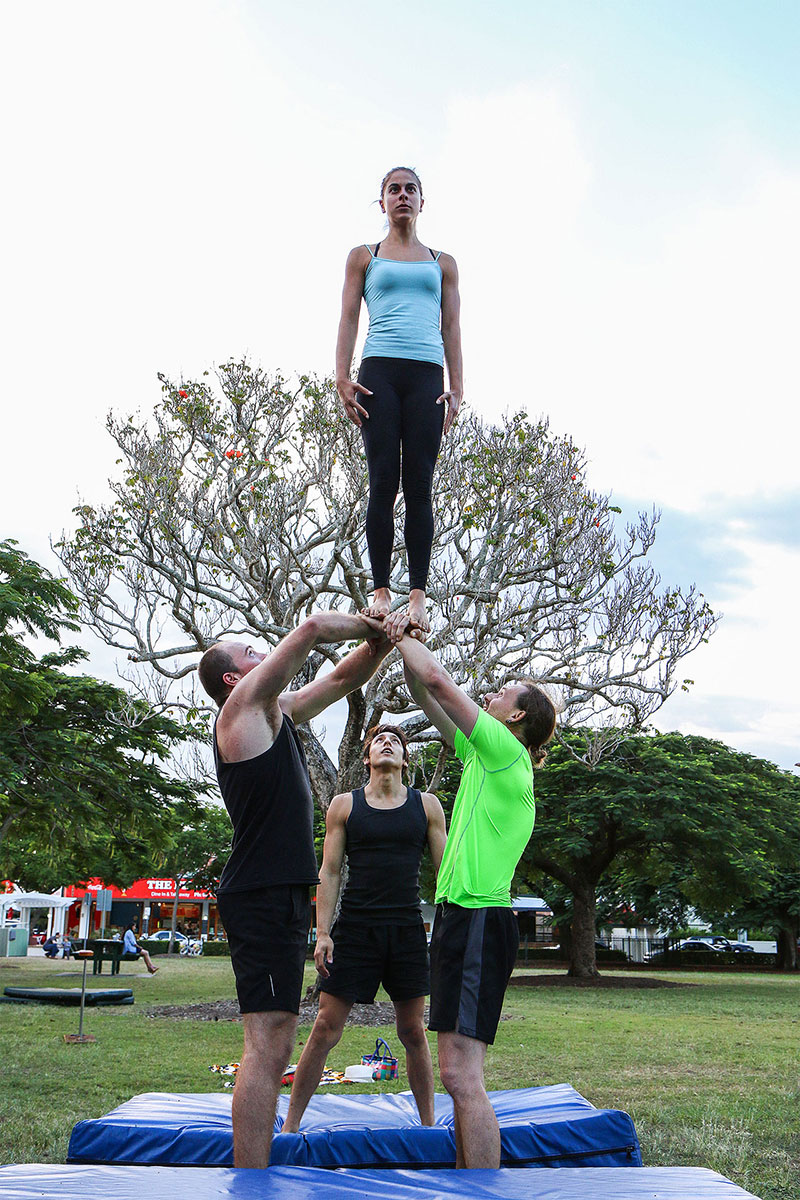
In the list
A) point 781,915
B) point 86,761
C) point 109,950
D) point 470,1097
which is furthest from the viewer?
point 781,915

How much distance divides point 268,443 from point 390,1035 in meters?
7.82

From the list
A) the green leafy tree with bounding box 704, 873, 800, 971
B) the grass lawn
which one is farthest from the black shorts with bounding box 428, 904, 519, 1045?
the green leafy tree with bounding box 704, 873, 800, 971

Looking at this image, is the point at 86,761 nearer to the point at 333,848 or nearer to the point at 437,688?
the point at 333,848

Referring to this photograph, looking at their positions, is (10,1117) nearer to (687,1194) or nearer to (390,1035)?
(687,1194)

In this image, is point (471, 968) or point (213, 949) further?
point (213, 949)

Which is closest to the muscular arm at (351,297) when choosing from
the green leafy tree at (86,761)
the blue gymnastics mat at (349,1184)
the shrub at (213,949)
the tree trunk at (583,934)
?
the blue gymnastics mat at (349,1184)

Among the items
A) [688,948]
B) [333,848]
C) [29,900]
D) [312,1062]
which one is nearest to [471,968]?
[312,1062]

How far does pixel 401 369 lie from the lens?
4047 millimetres

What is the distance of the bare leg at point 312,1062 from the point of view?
4.82 m

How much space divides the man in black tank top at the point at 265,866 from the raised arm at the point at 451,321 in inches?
43.5

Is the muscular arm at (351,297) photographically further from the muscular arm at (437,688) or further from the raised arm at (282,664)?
the muscular arm at (437,688)

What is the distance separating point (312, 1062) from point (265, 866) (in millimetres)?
1640

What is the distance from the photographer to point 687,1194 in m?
3.28

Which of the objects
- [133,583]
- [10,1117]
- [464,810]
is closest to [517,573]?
[133,583]
